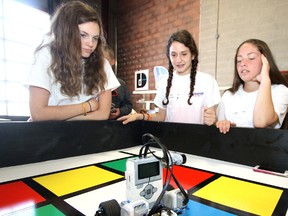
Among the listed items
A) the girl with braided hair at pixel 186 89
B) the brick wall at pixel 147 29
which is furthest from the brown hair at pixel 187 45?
the brick wall at pixel 147 29

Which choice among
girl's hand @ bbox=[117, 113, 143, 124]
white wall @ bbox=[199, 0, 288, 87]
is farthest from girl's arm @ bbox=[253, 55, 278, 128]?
white wall @ bbox=[199, 0, 288, 87]

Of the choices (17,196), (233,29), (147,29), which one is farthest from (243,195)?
(147,29)

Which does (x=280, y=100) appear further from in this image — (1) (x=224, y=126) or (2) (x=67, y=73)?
(2) (x=67, y=73)

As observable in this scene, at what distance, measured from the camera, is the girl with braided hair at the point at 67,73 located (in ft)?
3.27

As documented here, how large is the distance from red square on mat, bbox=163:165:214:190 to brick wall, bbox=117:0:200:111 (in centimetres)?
276

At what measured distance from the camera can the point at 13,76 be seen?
321 cm

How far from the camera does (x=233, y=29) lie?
2.79 meters

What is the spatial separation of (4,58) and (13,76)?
28 centimetres

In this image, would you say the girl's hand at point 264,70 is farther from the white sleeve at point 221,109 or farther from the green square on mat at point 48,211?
the green square on mat at point 48,211

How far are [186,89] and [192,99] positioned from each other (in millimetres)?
84

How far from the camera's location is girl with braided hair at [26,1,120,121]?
998mm

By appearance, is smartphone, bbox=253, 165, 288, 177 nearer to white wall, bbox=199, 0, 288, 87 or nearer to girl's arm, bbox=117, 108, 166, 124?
girl's arm, bbox=117, 108, 166, 124

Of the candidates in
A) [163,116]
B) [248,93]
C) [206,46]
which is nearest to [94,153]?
[163,116]

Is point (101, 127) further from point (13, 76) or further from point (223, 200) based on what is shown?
point (13, 76)
